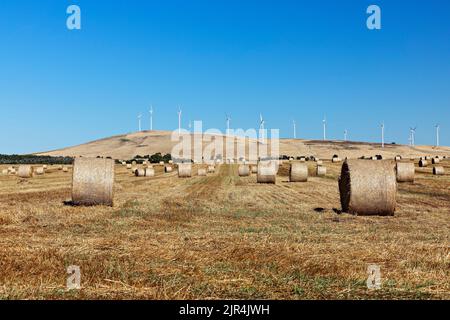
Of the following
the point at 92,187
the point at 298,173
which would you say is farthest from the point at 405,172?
the point at 92,187

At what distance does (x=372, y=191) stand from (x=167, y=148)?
4759 inches

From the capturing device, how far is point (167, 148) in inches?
5492

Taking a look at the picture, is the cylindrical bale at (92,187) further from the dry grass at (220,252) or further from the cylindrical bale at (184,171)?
the cylindrical bale at (184,171)

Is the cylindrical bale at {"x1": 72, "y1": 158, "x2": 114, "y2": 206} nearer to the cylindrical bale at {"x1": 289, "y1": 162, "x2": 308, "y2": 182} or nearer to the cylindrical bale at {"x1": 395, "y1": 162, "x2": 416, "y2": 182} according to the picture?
the cylindrical bale at {"x1": 289, "y1": 162, "x2": 308, "y2": 182}

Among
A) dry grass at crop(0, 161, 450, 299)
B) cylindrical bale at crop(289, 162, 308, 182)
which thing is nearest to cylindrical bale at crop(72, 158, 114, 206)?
dry grass at crop(0, 161, 450, 299)

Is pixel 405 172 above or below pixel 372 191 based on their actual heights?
below

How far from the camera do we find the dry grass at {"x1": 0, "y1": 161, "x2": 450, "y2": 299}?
8.34 m

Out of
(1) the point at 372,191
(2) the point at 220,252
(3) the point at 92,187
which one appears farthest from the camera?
(3) the point at 92,187

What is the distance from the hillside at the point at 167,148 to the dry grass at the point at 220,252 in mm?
94100

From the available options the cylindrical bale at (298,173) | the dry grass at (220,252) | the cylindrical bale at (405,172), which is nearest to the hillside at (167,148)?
the cylindrical bale at (298,173)

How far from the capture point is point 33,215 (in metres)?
18.6

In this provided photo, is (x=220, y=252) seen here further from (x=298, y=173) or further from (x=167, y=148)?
(x=167, y=148)
